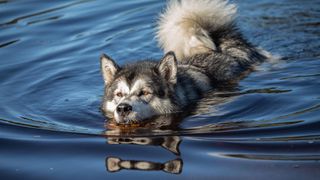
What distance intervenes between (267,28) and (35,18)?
5.12 metres

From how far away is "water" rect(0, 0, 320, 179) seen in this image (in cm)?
654

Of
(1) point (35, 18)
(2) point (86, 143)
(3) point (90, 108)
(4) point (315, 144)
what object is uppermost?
(1) point (35, 18)

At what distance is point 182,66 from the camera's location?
1032cm

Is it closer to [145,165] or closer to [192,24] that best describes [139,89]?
[145,165]

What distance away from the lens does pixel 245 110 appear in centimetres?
862

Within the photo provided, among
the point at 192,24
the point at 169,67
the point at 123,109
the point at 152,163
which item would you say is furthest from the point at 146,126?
the point at 192,24

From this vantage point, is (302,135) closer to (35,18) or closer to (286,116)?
(286,116)

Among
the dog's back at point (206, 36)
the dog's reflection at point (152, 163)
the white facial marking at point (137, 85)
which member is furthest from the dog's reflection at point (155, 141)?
the dog's back at point (206, 36)

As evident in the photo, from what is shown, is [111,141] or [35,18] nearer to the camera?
[111,141]

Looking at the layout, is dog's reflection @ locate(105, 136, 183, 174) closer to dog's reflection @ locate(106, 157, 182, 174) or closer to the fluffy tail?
dog's reflection @ locate(106, 157, 182, 174)

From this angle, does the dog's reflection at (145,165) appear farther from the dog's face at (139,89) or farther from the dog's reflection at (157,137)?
the dog's face at (139,89)

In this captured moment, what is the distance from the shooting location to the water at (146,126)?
21.5ft

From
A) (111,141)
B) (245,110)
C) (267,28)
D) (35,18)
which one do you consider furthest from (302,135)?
(35,18)

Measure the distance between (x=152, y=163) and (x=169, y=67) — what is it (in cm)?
270
